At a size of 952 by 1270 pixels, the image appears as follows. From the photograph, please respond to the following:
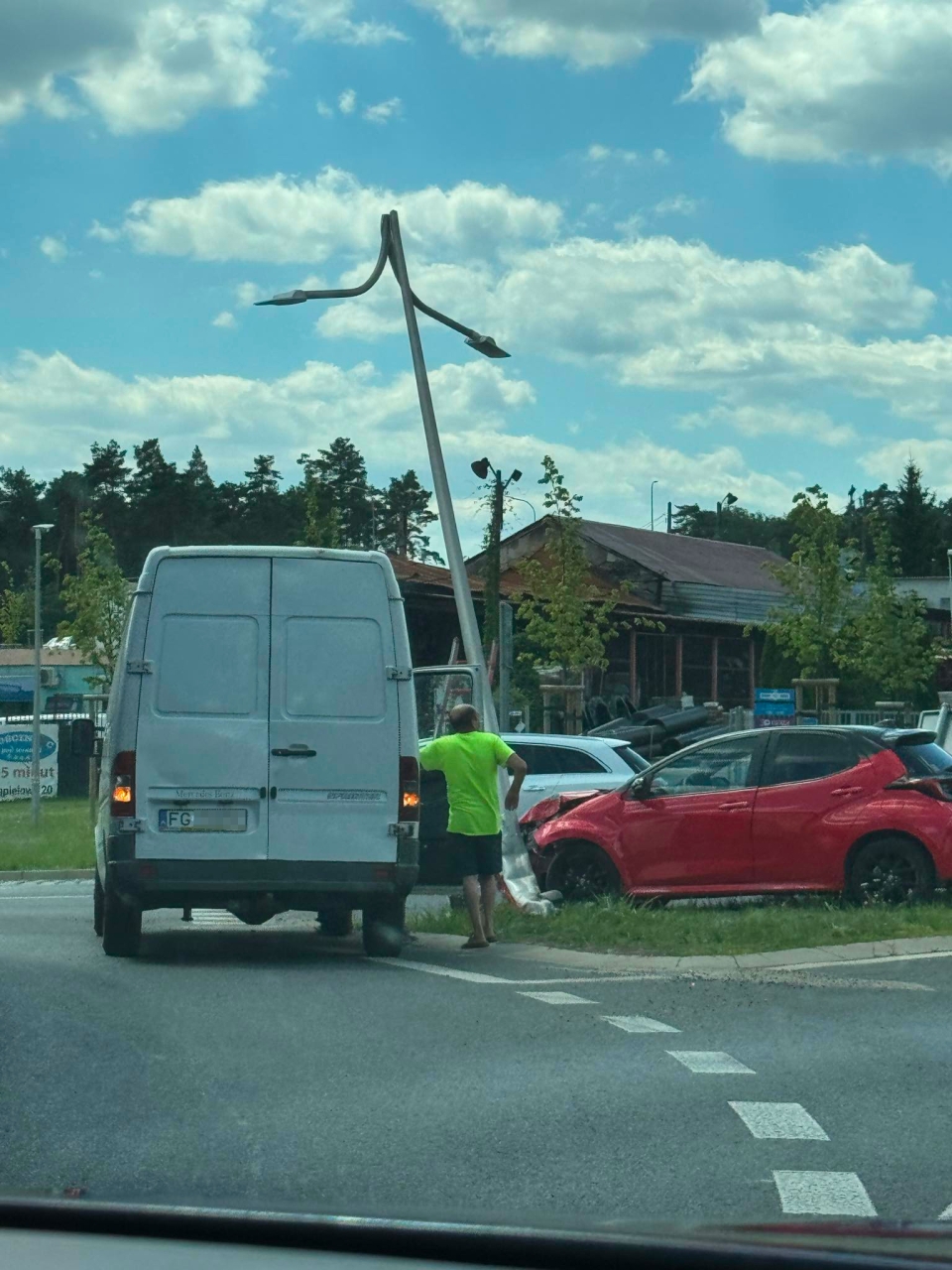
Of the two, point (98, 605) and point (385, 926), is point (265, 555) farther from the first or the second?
point (98, 605)

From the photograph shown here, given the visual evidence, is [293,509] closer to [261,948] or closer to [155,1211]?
[261,948]

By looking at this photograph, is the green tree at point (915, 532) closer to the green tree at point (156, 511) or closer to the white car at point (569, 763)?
the green tree at point (156, 511)

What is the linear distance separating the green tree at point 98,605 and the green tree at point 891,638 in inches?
907

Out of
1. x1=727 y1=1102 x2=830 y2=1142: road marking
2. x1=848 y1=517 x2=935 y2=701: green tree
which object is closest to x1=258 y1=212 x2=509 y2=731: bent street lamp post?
x1=727 y1=1102 x2=830 y2=1142: road marking

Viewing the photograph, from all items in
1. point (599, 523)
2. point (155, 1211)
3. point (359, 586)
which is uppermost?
point (599, 523)

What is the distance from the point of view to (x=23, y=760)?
3931cm

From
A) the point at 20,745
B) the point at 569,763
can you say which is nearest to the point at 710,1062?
the point at 569,763

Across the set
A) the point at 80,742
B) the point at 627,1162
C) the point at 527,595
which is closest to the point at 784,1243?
the point at 627,1162

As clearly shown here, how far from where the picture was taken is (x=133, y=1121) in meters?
6.46

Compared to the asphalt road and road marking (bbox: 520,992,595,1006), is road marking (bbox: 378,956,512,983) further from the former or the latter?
road marking (bbox: 520,992,595,1006)

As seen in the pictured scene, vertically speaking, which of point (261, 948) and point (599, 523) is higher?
point (599, 523)

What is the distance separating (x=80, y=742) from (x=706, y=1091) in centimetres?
1047

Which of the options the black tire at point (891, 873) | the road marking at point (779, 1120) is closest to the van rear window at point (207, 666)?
the black tire at point (891, 873)

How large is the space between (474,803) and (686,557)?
61.3 m
